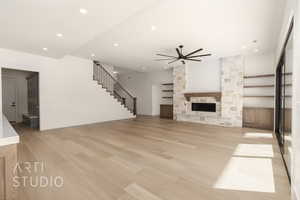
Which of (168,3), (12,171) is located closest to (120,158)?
(12,171)

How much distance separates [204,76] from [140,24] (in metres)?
4.68

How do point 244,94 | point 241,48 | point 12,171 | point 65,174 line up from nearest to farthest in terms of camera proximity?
point 12,171 < point 65,174 < point 241,48 < point 244,94

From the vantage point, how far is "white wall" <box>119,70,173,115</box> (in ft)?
30.7

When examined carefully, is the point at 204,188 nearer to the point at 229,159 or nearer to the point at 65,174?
the point at 229,159

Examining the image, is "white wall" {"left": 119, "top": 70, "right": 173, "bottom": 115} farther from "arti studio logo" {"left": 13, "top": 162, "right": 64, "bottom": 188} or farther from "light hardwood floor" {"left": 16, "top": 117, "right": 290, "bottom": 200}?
"arti studio logo" {"left": 13, "top": 162, "right": 64, "bottom": 188}

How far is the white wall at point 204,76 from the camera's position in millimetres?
6773

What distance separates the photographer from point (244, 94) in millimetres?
6098

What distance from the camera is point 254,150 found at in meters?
3.27

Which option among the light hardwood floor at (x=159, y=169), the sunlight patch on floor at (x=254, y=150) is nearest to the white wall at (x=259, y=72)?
the light hardwood floor at (x=159, y=169)

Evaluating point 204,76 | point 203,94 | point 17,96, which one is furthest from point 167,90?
point 17,96

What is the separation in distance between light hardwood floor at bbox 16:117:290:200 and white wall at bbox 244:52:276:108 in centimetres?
265

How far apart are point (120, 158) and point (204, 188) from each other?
5.19 feet

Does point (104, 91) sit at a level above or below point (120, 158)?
above

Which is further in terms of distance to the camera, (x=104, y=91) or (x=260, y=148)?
(x=104, y=91)
